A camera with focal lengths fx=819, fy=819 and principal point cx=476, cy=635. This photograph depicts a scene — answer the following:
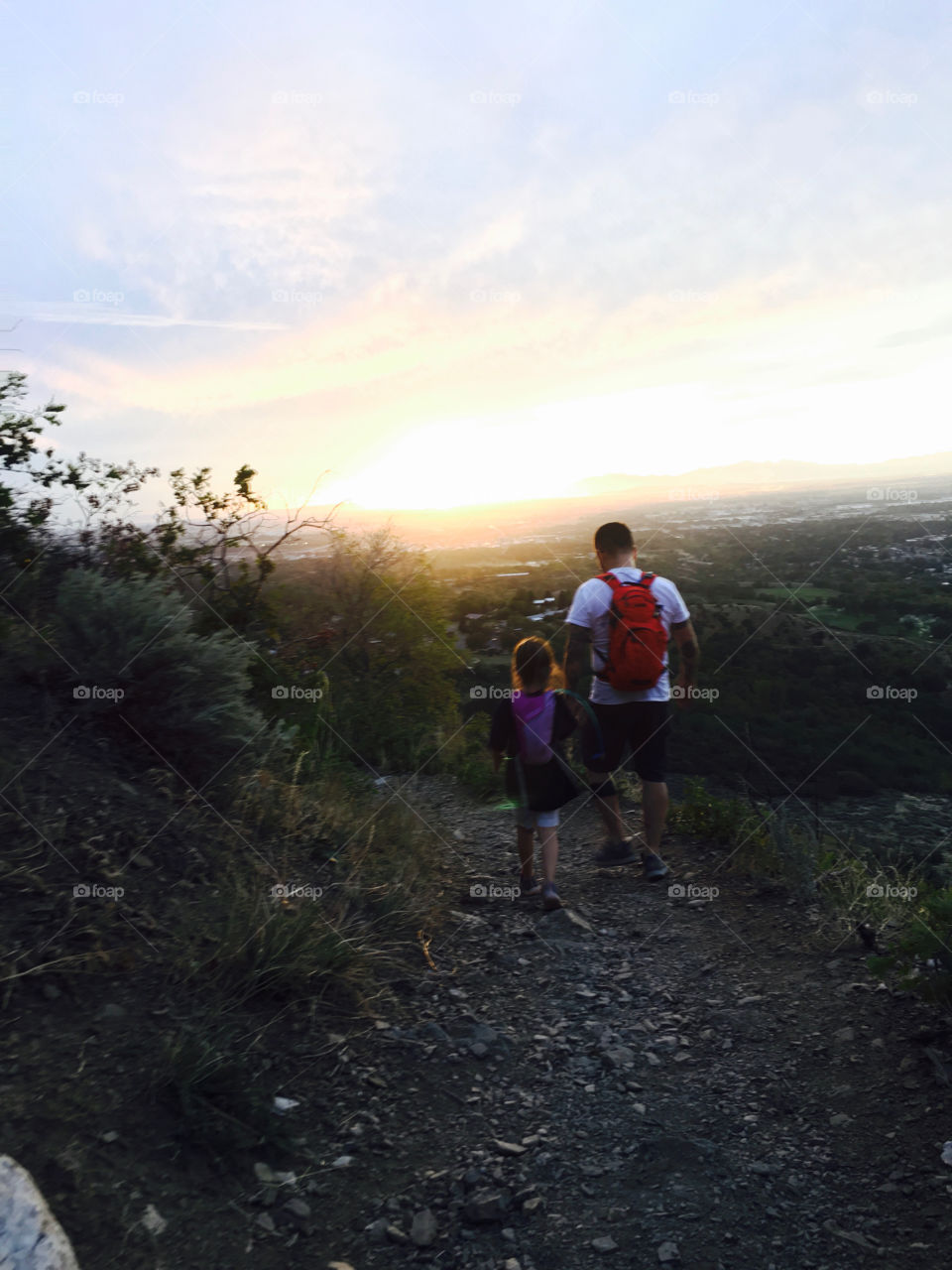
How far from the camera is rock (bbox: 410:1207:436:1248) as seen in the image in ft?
7.39

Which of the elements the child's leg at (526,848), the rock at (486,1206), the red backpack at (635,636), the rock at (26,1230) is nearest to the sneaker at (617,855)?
the child's leg at (526,848)

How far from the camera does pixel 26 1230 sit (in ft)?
5.83

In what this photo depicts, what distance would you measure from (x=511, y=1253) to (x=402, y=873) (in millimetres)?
2153

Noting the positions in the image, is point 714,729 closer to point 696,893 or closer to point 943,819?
point 943,819

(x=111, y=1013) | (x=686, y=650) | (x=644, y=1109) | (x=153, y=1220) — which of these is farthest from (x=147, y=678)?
(x=644, y=1109)

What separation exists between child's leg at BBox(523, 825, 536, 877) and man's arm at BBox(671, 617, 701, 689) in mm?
1204

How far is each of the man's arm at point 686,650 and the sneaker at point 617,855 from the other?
1.12m

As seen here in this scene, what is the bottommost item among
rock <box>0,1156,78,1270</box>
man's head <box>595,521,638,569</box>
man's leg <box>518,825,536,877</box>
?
man's leg <box>518,825,536,877</box>

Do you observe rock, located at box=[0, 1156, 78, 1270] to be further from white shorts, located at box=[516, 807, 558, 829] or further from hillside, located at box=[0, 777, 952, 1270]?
white shorts, located at box=[516, 807, 558, 829]

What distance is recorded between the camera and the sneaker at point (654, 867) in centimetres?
480

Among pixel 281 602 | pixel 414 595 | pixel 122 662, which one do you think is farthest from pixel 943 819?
pixel 122 662

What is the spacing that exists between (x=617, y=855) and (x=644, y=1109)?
226 centimetres

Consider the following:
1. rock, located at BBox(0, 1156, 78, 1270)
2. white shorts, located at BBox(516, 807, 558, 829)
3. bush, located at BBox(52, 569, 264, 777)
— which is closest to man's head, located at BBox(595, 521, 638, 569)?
white shorts, located at BBox(516, 807, 558, 829)

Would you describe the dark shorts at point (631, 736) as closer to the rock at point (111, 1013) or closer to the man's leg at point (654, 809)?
the man's leg at point (654, 809)
